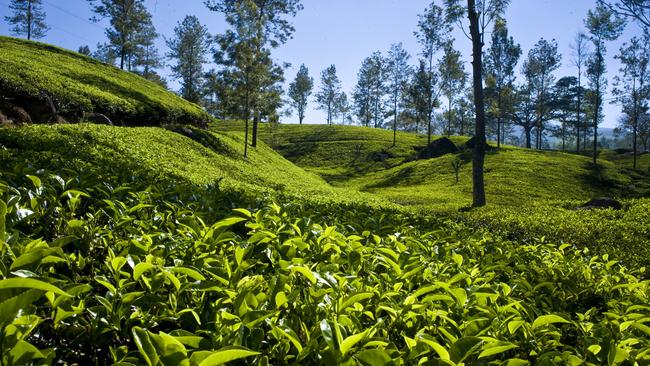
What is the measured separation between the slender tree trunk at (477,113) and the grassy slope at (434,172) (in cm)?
170

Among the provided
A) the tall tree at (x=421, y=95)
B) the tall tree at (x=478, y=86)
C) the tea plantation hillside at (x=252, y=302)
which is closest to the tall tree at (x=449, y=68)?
→ the tall tree at (x=421, y=95)

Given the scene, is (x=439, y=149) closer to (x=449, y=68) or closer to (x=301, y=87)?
(x=449, y=68)

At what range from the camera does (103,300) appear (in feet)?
4.31

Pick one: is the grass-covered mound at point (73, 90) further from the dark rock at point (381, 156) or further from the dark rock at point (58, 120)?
the dark rock at point (381, 156)

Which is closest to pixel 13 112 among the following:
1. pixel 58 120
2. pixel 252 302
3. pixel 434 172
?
pixel 58 120

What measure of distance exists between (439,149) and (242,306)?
43.7 meters

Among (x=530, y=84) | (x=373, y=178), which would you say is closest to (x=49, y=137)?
(x=373, y=178)

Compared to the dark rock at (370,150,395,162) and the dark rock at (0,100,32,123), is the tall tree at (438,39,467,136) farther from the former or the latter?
the dark rock at (0,100,32,123)

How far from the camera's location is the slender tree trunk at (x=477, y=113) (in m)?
15.8

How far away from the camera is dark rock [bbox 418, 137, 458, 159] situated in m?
42.4

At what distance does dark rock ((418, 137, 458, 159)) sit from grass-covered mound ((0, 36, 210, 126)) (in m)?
25.5

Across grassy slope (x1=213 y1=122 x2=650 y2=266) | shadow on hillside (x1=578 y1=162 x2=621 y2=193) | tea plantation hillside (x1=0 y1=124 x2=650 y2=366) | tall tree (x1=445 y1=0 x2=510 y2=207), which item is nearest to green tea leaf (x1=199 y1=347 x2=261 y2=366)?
tea plantation hillside (x1=0 y1=124 x2=650 y2=366)

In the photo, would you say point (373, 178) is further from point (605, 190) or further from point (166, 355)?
point (166, 355)

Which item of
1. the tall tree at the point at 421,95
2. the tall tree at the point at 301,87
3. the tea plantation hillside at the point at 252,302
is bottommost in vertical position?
the tea plantation hillside at the point at 252,302
